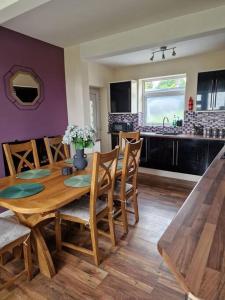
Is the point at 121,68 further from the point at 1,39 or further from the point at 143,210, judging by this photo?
the point at 143,210

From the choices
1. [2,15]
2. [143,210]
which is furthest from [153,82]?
[2,15]

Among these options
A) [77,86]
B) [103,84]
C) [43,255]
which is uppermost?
[103,84]

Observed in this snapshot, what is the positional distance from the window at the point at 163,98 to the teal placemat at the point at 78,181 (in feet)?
10.6

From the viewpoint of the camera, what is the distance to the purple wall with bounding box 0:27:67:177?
281cm

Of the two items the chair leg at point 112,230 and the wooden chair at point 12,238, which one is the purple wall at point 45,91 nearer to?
the wooden chair at point 12,238

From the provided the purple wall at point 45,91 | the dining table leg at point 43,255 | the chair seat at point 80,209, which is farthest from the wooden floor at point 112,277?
the purple wall at point 45,91

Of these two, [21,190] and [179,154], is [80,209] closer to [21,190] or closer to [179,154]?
[21,190]

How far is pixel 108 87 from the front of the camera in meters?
4.99

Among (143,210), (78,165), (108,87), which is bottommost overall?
(143,210)

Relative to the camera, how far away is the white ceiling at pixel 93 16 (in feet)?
7.12

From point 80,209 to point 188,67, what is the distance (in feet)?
12.1

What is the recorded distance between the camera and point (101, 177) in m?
1.91

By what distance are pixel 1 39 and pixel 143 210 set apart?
3.06m

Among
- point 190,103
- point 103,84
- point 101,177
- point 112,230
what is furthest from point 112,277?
point 103,84
